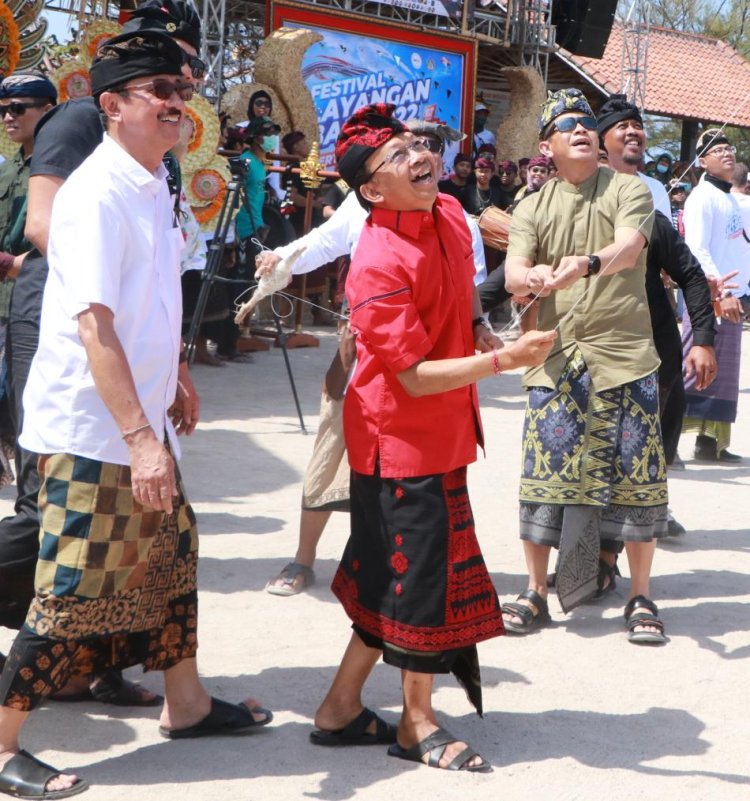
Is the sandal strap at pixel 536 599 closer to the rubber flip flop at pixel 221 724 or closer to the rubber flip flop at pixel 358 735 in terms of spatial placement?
the rubber flip flop at pixel 358 735

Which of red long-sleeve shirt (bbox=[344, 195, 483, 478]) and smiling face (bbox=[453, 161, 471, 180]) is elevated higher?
smiling face (bbox=[453, 161, 471, 180])

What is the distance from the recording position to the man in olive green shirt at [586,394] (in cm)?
A: 425

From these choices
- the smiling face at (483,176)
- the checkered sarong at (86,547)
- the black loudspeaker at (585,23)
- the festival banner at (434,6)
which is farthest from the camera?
the black loudspeaker at (585,23)

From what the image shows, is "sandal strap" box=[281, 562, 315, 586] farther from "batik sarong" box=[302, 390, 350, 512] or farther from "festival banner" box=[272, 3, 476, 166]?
"festival banner" box=[272, 3, 476, 166]

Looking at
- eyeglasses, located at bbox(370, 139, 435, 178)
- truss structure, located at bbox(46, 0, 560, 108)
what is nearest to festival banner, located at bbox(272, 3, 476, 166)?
truss structure, located at bbox(46, 0, 560, 108)

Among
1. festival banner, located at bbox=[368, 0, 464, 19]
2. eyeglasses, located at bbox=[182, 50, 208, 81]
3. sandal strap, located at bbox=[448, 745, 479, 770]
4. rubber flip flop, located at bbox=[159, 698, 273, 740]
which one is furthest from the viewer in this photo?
festival banner, located at bbox=[368, 0, 464, 19]

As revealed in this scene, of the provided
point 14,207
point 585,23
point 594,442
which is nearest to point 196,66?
point 14,207

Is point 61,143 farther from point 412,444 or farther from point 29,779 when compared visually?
point 29,779

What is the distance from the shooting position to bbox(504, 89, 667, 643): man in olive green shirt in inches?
167

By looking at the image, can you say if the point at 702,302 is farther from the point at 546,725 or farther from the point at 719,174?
the point at 719,174

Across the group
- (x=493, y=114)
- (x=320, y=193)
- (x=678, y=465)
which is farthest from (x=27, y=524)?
(x=493, y=114)

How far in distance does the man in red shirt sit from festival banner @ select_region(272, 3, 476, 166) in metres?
12.0

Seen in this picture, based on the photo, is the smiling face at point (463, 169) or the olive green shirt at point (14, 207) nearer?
the olive green shirt at point (14, 207)

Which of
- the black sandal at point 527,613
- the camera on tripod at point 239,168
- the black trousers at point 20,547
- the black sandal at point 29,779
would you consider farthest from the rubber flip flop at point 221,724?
the camera on tripod at point 239,168
